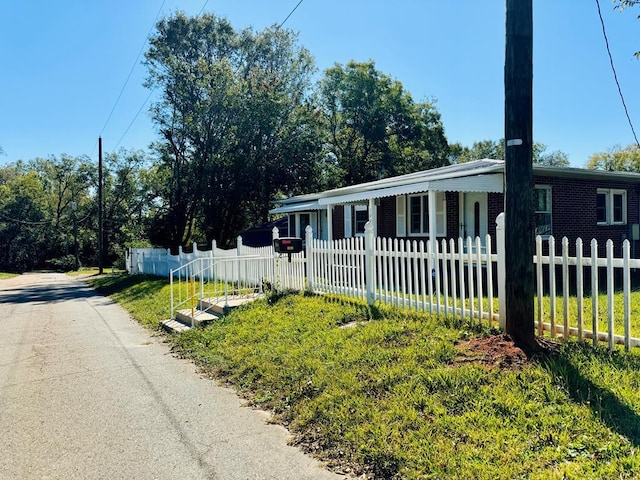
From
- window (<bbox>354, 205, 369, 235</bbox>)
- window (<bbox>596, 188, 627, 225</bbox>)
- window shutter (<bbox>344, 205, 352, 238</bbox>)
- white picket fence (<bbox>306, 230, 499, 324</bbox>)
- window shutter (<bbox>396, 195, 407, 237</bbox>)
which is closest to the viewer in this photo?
white picket fence (<bbox>306, 230, 499, 324</bbox>)

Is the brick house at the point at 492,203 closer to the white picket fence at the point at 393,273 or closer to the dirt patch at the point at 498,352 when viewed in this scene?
the white picket fence at the point at 393,273

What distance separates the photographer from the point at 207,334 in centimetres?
850

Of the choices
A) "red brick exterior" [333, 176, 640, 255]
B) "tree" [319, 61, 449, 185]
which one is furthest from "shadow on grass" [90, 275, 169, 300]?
"tree" [319, 61, 449, 185]

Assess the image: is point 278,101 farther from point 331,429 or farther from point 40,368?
point 331,429

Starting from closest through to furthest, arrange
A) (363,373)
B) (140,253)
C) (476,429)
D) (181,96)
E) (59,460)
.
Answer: (476,429) → (59,460) → (363,373) → (140,253) → (181,96)

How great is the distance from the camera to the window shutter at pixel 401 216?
17.9 metres

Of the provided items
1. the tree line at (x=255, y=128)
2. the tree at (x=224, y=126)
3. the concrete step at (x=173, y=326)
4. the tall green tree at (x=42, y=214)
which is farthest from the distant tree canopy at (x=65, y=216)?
the concrete step at (x=173, y=326)

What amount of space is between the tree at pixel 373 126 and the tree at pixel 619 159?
26267 millimetres

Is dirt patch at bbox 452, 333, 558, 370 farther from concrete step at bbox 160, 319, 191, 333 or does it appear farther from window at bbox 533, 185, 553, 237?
window at bbox 533, 185, 553, 237

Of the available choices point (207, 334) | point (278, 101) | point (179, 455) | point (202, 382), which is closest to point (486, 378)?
point (179, 455)

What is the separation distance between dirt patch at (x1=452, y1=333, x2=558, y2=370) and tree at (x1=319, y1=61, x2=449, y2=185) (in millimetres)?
31074

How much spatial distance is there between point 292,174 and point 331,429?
89.7ft

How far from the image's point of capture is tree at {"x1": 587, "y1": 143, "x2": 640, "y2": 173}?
52253mm

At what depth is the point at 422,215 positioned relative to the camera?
17.3 meters
